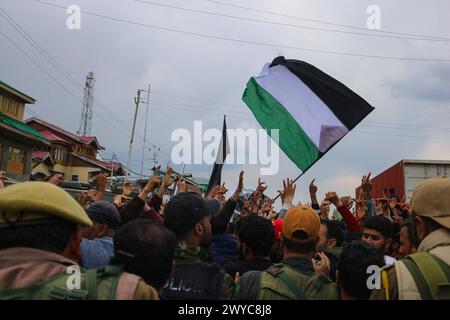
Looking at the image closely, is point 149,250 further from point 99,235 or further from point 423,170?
point 423,170

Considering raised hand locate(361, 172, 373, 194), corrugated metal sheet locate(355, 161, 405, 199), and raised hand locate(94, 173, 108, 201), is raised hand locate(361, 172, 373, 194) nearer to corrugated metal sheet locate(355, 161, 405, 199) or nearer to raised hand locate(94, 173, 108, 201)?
raised hand locate(94, 173, 108, 201)

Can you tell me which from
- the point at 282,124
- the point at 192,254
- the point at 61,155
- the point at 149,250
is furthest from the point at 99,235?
the point at 61,155

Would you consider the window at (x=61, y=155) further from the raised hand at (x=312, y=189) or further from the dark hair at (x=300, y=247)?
the dark hair at (x=300, y=247)

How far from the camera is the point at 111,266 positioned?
160cm

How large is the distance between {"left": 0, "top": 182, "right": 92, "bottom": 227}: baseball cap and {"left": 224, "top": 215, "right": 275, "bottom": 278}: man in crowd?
1530 millimetres

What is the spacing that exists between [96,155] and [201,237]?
50569mm

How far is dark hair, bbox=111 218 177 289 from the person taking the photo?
1.91 m

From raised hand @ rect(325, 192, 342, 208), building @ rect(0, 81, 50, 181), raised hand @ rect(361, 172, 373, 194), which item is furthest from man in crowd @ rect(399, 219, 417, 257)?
building @ rect(0, 81, 50, 181)

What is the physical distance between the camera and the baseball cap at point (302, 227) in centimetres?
262

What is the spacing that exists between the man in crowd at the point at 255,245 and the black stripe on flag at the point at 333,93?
12.3 feet

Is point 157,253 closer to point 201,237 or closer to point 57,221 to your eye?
point 57,221

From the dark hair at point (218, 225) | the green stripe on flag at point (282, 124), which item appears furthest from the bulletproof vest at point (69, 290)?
the green stripe on flag at point (282, 124)

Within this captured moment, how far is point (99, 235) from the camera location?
3260 millimetres

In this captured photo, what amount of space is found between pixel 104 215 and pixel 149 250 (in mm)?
1511
